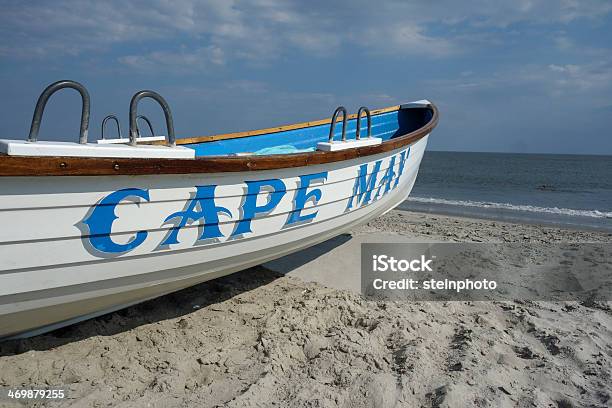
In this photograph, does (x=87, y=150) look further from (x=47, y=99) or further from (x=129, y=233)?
(x=129, y=233)

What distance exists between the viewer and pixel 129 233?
2.41m

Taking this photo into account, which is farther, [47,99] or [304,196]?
[304,196]

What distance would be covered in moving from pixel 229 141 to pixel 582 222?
1019 centimetres

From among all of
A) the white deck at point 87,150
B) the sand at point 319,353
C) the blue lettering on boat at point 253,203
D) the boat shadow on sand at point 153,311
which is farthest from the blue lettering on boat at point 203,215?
the boat shadow on sand at point 153,311

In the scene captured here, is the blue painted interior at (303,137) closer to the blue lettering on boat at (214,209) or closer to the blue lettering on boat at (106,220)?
the blue lettering on boat at (214,209)

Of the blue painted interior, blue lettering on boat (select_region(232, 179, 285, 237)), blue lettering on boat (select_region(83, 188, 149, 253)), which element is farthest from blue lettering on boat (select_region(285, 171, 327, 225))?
the blue painted interior

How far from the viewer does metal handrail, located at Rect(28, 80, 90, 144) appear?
7.14 feet

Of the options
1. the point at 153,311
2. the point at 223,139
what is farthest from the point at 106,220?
the point at 223,139

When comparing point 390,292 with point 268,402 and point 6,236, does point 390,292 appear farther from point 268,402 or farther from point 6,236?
point 6,236

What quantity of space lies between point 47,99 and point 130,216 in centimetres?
75

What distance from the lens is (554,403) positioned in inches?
92.4

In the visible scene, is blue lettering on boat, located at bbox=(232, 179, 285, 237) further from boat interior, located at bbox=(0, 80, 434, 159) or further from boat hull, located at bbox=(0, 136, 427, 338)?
boat interior, located at bbox=(0, 80, 434, 159)

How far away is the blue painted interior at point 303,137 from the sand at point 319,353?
1867mm

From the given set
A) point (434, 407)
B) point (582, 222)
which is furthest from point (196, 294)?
point (582, 222)
